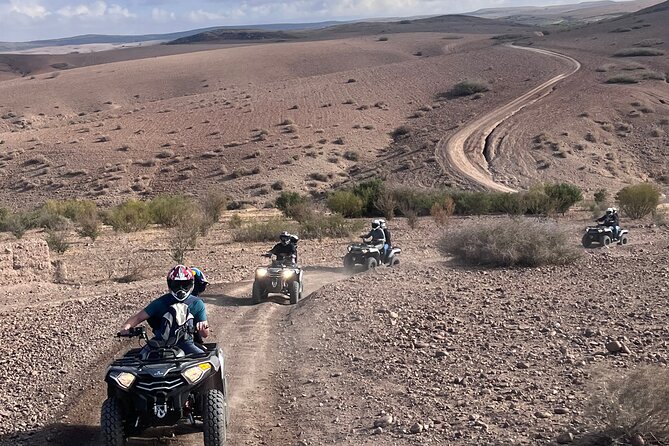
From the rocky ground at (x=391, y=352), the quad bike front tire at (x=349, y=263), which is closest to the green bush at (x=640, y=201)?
the rocky ground at (x=391, y=352)

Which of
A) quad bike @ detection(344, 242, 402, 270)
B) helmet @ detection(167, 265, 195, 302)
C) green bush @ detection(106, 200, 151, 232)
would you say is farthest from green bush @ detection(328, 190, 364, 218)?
helmet @ detection(167, 265, 195, 302)

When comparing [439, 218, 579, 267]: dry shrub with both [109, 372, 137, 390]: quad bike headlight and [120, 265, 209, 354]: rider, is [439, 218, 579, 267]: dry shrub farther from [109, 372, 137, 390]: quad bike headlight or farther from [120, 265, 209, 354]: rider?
[109, 372, 137, 390]: quad bike headlight

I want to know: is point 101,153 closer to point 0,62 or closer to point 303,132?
point 303,132

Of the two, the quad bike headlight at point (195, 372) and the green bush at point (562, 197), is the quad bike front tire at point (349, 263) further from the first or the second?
the green bush at point (562, 197)

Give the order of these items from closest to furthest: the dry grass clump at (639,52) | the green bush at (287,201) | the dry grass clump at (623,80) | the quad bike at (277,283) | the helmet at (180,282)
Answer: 1. the helmet at (180,282)
2. the quad bike at (277,283)
3. the green bush at (287,201)
4. the dry grass clump at (623,80)
5. the dry grass clump at (639,52)

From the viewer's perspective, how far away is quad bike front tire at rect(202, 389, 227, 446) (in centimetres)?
698

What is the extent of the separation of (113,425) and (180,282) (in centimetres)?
139

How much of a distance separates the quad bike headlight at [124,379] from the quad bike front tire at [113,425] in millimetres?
289

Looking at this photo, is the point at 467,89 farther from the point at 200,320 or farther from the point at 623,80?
the point at 200,320

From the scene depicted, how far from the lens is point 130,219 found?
1203 inches

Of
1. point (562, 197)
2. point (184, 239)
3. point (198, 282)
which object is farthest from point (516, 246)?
point (562, 197)

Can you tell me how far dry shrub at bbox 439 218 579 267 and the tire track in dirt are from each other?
15.8 feet

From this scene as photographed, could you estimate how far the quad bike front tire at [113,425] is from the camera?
22.8 feet

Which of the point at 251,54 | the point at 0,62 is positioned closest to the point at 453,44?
the point at 251,54
